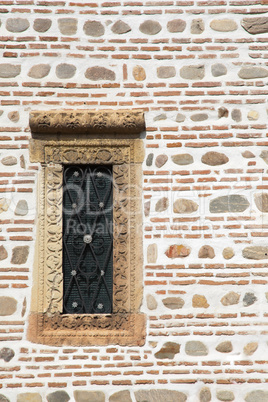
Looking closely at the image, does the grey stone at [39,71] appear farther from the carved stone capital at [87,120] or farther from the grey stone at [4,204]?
the grey stone at [4,204]

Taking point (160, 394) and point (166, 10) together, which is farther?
point (166, 10)

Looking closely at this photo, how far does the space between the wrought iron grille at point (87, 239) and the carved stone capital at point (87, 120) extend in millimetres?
339

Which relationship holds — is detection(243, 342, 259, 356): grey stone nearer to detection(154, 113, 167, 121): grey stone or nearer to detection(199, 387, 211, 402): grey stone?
detection(199, 387, 211, 402): grey stone

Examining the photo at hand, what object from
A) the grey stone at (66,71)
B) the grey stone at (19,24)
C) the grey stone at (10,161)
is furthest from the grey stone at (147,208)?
the grey stone at (19,24)

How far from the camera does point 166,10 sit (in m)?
4.52

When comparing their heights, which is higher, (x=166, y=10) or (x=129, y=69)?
(x=166, y=10)

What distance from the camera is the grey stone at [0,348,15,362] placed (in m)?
4.24

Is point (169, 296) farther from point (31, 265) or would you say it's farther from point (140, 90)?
point (140, 90)

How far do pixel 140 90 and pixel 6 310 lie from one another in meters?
2.11

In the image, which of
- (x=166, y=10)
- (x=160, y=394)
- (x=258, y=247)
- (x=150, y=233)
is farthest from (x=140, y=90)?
(x=160, y=394)

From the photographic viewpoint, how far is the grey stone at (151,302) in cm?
429

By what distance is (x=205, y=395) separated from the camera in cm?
419

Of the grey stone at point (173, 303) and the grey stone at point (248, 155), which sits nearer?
the grey stone at point (173, 303)

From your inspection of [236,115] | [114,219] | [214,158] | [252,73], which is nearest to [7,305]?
[114,219]
